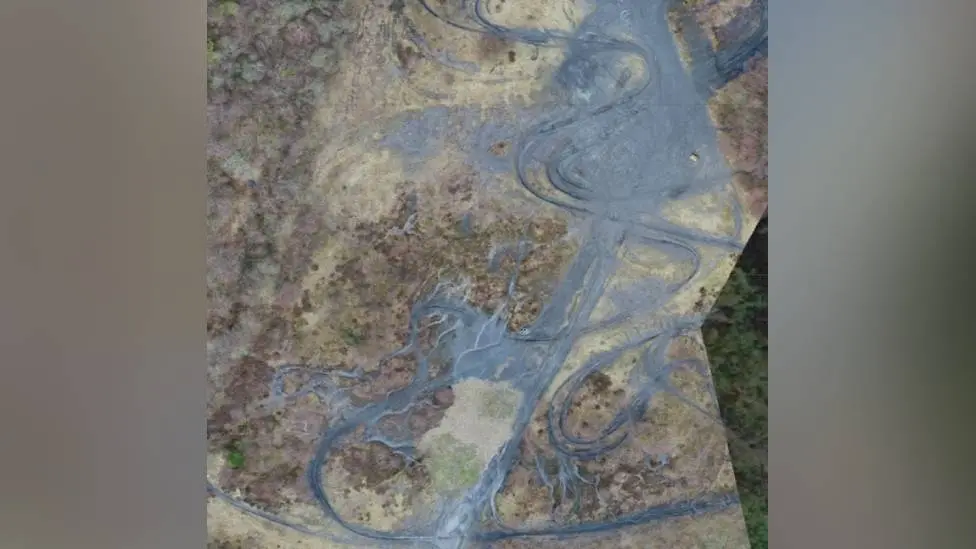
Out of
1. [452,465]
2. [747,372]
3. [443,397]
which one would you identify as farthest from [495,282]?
[747,372]

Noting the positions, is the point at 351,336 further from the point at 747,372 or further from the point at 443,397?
the point at 747,372

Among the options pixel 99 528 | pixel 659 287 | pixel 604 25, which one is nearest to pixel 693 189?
pixel 659 287

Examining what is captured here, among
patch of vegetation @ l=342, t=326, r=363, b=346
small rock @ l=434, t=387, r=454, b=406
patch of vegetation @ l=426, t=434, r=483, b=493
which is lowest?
patch of vegetation @ l=426, t=434, r=483, b=493

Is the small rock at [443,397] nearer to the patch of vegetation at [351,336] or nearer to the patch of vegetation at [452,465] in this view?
the patch of vegetation at [452,465]

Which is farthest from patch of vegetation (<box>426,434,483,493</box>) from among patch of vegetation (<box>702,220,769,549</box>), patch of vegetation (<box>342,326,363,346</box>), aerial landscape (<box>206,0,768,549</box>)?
patch of vegetation (<box>702,220,769,549</box>)

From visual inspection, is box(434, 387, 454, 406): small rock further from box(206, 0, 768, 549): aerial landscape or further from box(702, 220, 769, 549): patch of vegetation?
box(702, 220, 769, 549): patch of vegetation

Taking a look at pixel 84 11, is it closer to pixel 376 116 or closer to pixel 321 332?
pixel 376 116
